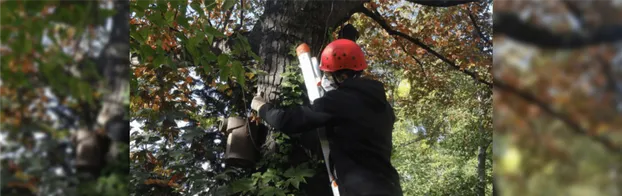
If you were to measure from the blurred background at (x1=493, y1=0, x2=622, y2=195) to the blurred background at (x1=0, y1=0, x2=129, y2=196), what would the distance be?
0.51m

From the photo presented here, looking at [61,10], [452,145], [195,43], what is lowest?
[452,145]

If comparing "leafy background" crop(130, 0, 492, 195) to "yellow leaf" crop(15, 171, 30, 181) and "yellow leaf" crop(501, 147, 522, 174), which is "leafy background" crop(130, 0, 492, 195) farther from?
"yellow leaf" crop(501, 147, 522, 174)

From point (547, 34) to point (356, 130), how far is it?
195cm

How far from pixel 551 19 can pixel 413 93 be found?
347 inches

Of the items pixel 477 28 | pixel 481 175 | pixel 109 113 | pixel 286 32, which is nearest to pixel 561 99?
pixel 109 113

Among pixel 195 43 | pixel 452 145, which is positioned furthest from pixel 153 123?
pixel 452 145

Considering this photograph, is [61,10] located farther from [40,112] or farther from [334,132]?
[334,132]

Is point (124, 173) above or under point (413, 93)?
under

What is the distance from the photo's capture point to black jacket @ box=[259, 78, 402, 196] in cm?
238

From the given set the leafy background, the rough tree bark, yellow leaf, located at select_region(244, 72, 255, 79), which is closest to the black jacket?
the leafy background

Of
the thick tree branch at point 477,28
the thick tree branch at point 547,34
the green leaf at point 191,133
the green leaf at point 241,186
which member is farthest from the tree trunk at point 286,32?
the thick tree branch at point 477,28

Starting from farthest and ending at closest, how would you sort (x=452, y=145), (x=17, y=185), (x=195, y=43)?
(x=452, y=145), (x=195, y=43), (x=17, y=185)

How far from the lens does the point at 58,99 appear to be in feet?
2.23

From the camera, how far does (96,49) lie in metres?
0.70
